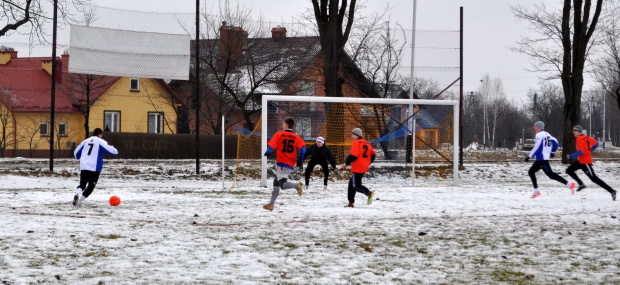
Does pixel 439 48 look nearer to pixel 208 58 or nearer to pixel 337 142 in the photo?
pixel 337 142

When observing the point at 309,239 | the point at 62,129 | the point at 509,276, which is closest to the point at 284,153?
the point at 309,239

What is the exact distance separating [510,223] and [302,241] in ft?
12.6

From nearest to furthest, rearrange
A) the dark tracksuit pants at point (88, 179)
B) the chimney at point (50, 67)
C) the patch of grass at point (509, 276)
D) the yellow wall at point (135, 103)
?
the patch of grass at point (509, 276) → the dark tracksuit pants at point (88, 179) → the chimney at point (50, 67) → the yellow wall at point (135, 103)

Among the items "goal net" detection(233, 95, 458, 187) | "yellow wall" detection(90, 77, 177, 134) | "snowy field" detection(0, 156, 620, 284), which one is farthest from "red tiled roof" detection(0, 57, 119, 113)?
"snowy field" detection(0, 156, 620, 284)

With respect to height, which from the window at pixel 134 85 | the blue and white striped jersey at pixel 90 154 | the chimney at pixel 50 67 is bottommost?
the blue and white striped jersey at pixel 90 154

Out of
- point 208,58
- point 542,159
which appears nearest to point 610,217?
point 542,159

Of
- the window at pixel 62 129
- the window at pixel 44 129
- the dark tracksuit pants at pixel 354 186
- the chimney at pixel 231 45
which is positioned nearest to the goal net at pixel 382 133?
the chimney at pixel 231 45

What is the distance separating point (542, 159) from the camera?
14867mm

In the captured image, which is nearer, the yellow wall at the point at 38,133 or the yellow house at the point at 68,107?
the yellow house at the point at 68,107

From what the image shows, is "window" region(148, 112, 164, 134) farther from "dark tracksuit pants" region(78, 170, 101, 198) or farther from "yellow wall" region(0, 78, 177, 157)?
"dark tracksuit pants" region(78, 170, 101, 198)

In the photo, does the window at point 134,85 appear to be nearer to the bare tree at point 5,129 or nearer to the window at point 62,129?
the window at point 62,129

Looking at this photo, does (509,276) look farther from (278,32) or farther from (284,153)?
(278,32)

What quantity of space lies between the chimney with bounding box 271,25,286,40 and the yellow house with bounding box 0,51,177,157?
5.42 metres

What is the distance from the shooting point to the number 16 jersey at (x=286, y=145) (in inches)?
493
